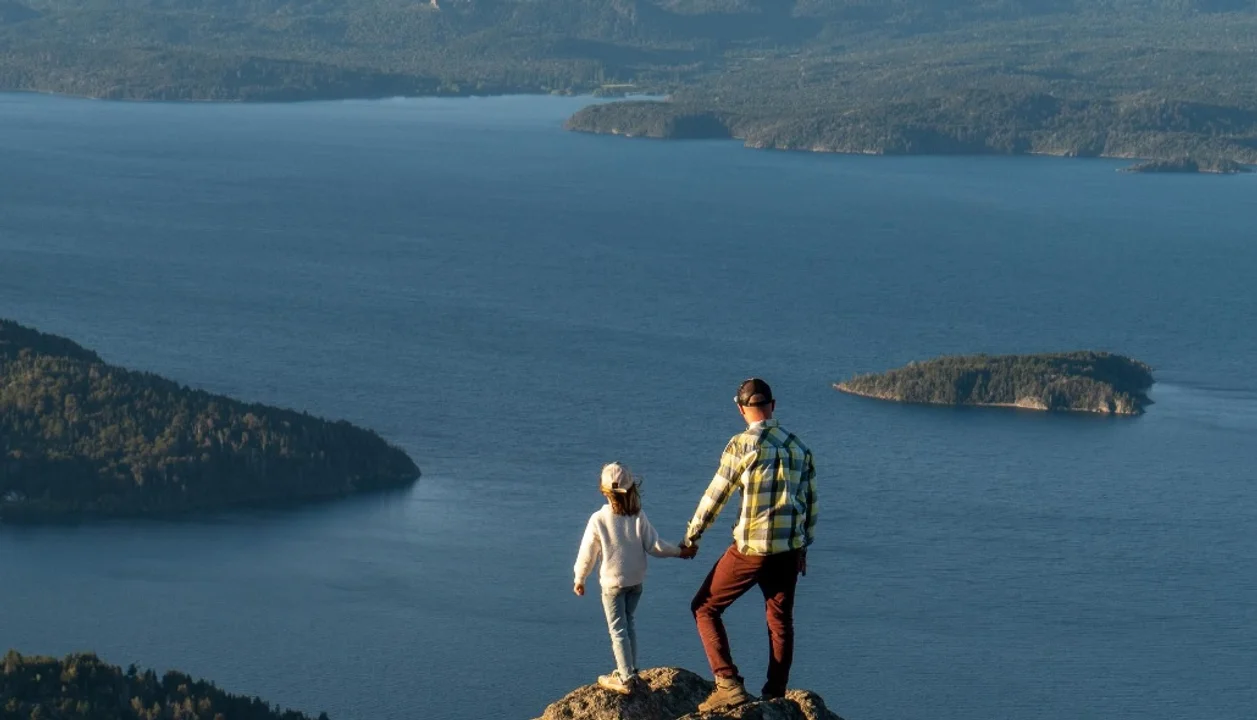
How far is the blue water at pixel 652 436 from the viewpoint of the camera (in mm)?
61438

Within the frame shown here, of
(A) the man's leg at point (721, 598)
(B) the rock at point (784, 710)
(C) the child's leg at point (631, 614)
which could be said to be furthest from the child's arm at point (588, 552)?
(B) the rock at point (784, 710)

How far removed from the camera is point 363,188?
18438cm

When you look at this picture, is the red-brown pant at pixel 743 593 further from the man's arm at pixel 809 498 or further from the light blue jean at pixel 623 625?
the light blue jean at pixel 623 625

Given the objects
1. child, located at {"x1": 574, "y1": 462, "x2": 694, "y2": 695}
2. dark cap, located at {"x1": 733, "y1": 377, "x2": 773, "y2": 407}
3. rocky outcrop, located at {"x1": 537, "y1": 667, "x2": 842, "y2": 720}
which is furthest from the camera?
child, located at {"x1": 574, "y1": 462, "x2": 694, "y2": 695}

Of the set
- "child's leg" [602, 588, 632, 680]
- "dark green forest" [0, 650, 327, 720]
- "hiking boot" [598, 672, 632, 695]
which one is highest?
"child's leg" [602, 588, 632, 680]

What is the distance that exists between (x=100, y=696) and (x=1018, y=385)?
6254cm

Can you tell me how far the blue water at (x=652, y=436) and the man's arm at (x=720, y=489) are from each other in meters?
37.1

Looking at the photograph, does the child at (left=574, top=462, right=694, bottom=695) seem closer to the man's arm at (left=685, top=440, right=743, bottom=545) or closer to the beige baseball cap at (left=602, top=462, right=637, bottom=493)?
the beige baseball cap at (left=602, top=462, right=637, bottom=493)

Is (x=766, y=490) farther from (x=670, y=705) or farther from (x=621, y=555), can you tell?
(x=670, y=705)

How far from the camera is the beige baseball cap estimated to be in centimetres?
1733

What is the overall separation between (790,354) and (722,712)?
93552 millimetres

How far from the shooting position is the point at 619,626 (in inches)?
717

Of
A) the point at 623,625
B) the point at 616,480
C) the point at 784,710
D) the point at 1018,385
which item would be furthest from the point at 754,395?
the point at 1018,385

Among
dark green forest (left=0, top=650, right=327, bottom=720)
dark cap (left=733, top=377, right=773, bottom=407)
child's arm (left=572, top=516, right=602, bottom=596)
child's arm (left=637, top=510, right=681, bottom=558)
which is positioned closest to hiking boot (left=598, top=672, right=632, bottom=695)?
child's arm (left=572, top=516, right=602, bottom=596)
